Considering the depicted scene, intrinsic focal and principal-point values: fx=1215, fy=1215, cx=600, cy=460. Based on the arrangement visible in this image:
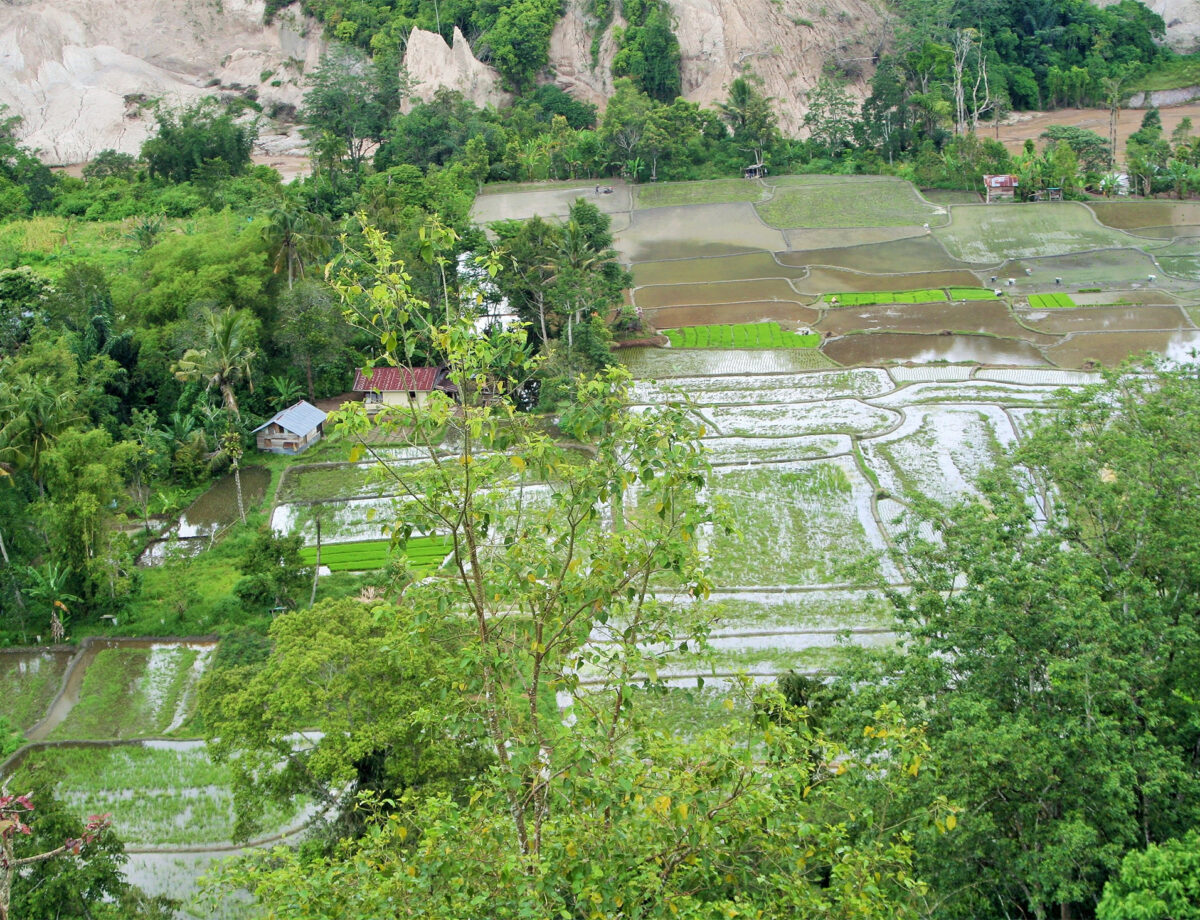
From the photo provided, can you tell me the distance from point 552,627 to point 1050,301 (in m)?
33.3

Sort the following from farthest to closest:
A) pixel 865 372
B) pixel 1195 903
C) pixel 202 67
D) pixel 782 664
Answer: pixel 202 67, pixel 865 372, pixel 782 664, pixel 1195 903

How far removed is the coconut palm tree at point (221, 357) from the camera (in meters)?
29.3

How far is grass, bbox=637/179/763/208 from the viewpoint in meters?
47.8

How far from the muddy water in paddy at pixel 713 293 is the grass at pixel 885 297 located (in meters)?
1.44

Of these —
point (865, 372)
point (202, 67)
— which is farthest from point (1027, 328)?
point (202, 67)

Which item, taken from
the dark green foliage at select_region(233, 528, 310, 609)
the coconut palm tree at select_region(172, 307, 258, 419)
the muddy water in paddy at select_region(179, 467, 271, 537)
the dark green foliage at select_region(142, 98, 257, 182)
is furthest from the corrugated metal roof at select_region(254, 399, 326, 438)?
the dark green foliage at select_region(142, 98, 257, 182)

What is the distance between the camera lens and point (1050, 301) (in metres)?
37.7

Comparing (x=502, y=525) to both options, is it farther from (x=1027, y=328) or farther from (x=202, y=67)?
(x=202, y=67)

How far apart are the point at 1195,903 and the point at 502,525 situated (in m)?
7.11

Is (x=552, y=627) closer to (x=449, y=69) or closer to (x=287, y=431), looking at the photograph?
(x=287, y=431)

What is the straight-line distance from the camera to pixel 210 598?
23.9 metres

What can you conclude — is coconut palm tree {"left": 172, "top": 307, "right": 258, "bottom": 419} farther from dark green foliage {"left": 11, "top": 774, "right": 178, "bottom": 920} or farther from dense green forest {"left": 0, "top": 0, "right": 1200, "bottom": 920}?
dark green foliage {"left": 11, "top": 774, "right": 178, "bottom": 920}

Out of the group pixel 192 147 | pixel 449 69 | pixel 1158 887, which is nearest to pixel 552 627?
pixel 1158 887

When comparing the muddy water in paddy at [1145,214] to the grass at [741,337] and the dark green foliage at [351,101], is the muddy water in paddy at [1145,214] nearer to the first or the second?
the grass at [741,337]
